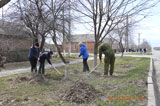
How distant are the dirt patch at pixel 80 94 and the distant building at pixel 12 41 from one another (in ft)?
31.5

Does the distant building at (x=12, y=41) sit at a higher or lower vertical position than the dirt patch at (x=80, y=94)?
higher

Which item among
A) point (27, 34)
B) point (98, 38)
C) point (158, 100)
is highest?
point (27, 34)

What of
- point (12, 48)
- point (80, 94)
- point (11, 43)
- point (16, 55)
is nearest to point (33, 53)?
point (80, 94)

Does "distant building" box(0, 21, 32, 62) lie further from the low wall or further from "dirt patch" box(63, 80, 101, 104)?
"dirt patch" box(63, 80, 101, 104)

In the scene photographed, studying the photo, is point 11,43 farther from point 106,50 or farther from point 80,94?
point 80,94

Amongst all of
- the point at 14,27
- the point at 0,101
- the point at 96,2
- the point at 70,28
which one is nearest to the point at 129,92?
the point at 0,101

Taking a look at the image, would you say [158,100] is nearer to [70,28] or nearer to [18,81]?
[18,81]

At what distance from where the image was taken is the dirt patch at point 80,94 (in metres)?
3.64

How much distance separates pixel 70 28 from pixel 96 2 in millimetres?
5508

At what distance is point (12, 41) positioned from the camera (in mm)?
13281

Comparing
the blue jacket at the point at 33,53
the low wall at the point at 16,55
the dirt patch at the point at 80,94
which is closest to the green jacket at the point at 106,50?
the dirt patch at the point at 80,94

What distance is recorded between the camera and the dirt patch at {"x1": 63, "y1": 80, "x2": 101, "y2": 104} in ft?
12.0

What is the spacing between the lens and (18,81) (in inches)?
230

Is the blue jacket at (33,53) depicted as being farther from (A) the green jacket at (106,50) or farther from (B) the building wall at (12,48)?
(B) the building wall at (12,48)
